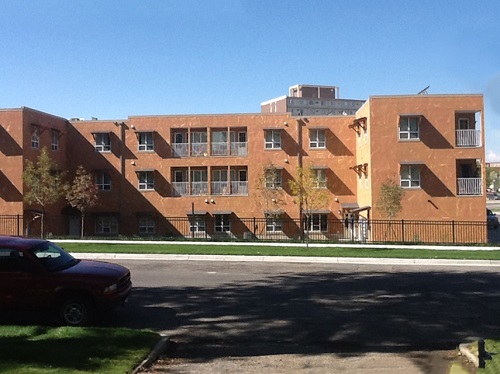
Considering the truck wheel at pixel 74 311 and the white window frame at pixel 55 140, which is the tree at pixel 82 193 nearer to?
the white window frame at pixel 55 140

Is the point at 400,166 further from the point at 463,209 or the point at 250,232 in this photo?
the point at 250,232

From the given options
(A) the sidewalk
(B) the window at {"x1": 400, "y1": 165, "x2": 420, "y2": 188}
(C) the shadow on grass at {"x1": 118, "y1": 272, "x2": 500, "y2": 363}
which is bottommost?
(C) the shadow on grass at {"x1": 118, "y1": 272, "x2": 500, "y2": 363}

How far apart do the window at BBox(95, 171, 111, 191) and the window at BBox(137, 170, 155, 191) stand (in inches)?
97.2

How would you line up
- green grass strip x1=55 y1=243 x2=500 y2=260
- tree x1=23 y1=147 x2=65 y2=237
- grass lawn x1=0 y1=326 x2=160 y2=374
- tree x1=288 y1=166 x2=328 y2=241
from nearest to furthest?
grass lawn x1=0 y1=326 x2=160 y2=374 < green grass strip x1=55 y1=243 x2=500 y2=260 < tree x1=23 y1=147 x2=65 y2=237 < tree x1=288 y1=166 x2=328 y2=241

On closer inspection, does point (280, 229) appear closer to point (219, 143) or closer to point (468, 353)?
point (219, 143)

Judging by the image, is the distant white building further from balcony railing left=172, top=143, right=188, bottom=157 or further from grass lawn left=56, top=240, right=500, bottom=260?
grass lawn left=56, top=240, right=500, bottom=260

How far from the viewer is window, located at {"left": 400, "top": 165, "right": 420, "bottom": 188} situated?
36469 mm

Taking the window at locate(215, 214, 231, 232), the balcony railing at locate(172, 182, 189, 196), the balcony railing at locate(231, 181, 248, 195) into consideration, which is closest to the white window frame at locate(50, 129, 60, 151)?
the balcony railing at locate(172, 182, 189, 196)

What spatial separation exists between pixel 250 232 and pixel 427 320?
3003 centimetres

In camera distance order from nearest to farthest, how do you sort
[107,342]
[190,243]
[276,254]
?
1. [107,342]
2. [276,254]
3. [190,243]

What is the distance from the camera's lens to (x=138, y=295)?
45.0 ft

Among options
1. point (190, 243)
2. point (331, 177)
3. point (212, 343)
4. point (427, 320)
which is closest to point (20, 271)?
point (212, 343)

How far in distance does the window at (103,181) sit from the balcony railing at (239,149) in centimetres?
985

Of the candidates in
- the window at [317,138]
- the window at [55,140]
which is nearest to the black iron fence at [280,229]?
the window at [317,138]
